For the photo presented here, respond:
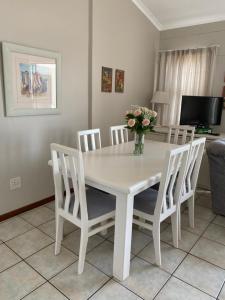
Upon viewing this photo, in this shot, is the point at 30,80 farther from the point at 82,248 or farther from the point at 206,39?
the point at 206,39

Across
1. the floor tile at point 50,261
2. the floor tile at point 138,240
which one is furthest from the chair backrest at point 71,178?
the floor tile at point 138,240

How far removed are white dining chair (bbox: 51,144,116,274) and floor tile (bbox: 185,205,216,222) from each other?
4.16ft

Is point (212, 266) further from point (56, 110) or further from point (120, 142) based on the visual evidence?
point (56, 110)

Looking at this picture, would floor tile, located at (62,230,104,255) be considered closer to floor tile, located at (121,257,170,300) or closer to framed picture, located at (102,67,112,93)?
floor tile, located at (121,257,170,300)

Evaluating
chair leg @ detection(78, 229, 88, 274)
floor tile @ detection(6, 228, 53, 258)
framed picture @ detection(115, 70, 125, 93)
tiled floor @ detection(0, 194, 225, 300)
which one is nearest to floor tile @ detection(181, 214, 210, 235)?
tiled floor @ detection(0, 194, 225, 300)

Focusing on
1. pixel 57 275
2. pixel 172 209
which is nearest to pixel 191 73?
pixel 172 209

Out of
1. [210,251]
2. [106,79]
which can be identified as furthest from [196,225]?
[106,79]

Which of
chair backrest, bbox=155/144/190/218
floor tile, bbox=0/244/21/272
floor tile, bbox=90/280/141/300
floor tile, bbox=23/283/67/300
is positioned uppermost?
chair backrest, bbox=155/144/190/218

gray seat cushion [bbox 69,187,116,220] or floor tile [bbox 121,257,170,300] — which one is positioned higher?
gray seat cushion [bbox 69,187,116,220]

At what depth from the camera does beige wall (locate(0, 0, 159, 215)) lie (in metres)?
2.38

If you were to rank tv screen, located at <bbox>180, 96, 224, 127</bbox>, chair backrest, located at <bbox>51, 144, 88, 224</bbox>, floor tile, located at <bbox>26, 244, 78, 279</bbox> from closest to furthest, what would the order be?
chair backrest, located at <bbox>51, 144, 88, 224</bbox> < floor tile, located at <bbox>26, 244, 78, 279</bbox> < tv screen, located at <bbox>180, 96, 224, 127</bbox>

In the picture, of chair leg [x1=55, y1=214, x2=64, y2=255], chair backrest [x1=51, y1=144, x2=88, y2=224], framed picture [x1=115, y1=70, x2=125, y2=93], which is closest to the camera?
chair backrest [x1=51, y1=144, x2=88, y2=224]

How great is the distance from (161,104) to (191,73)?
2.32 ft

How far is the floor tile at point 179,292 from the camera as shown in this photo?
161cm
